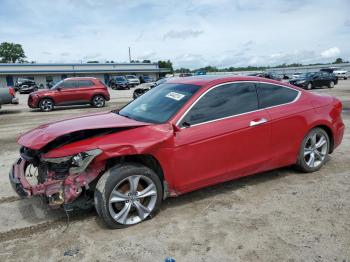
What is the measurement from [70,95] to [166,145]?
1534cm

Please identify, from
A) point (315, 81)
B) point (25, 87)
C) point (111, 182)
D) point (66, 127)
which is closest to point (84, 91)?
point (66, 127)

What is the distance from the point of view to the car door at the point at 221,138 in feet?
13.6

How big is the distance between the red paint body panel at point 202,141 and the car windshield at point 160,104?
0.12m

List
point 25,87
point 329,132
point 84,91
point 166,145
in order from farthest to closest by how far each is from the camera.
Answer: point 25,87 → point 84,91 → point 329,132 → point 166,145

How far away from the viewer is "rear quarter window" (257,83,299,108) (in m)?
4.91

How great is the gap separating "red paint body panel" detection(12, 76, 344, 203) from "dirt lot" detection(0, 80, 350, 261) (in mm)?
367

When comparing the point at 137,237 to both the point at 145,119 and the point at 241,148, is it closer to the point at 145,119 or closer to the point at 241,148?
the point at 145,119

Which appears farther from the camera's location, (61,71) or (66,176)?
(61,71)

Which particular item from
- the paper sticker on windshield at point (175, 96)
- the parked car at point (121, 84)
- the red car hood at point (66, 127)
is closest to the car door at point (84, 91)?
the red car hood at point (66, 127)

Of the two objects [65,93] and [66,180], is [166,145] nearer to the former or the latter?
[66,180]

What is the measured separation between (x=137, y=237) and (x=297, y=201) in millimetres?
2147

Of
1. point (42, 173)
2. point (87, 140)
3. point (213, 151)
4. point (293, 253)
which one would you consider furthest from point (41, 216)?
point (293, 253)

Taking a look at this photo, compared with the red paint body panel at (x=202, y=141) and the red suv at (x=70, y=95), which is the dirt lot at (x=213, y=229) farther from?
the red suv at (x=70, y=95)

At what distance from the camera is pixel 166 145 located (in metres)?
3.99
